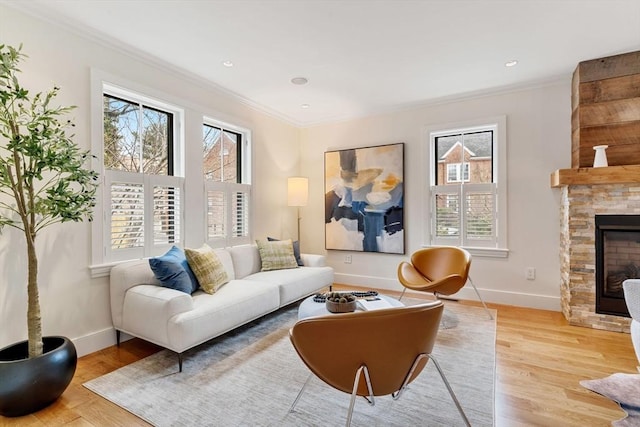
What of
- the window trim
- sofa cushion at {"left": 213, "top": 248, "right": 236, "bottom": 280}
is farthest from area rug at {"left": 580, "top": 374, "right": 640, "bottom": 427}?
sofa cushion at {"left": 213, "top": 248, "right": 236, "bottom": 280}

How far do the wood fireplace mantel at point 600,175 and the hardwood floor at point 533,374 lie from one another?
4.67ft

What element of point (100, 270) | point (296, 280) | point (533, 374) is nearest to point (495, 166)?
point (533, 374)

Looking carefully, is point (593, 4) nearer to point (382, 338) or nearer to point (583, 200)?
point (583, 200)

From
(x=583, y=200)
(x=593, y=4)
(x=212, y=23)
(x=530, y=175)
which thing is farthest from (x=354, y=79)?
(x=583, y=200)

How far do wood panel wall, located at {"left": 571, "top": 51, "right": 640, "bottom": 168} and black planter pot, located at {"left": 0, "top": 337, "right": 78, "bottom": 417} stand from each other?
181 inches

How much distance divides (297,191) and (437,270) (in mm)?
2223

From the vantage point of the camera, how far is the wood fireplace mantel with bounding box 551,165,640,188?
2868 millimetres

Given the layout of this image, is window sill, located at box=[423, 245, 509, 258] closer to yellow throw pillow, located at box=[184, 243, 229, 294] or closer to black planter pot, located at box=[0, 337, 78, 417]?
yellow throw pillow, located at box=[184, 243, 229, 294]

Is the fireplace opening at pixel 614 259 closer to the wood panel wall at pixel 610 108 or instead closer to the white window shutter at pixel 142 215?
the wood panel wall at pixel 610 108

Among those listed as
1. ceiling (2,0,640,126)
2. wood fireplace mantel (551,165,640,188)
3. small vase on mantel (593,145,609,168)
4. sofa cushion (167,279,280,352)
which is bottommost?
sofa cushion (167,279,280,352)

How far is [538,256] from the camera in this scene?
365 centimetres

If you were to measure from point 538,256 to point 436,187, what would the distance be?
55.4 inches

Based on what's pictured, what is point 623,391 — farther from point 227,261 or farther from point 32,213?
point 32,213

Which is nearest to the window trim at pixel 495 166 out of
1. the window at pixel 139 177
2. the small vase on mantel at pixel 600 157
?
the small vase on mantel at pixel 600 157
